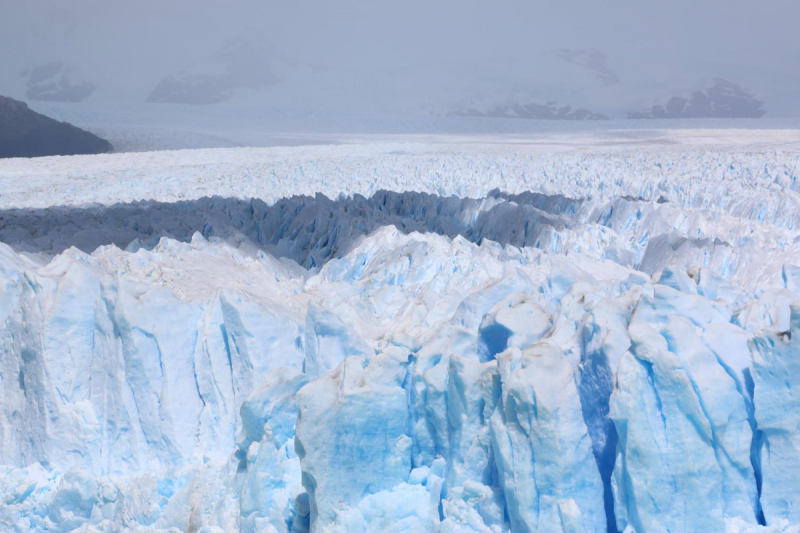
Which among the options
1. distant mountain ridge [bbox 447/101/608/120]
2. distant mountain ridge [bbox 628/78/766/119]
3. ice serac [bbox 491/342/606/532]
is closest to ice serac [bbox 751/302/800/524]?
ice serac [bbox 491/342/606/532]

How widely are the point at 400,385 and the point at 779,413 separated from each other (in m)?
1.33

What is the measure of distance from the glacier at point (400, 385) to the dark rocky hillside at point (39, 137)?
1537cm

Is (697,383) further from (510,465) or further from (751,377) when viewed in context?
(510,465)

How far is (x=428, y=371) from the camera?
268 cm

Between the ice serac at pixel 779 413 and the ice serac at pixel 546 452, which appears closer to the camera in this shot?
the ice serac at pixel 779 413

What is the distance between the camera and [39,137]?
20.3m

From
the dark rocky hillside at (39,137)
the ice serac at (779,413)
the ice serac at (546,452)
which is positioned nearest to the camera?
the ice serac at (779,413)

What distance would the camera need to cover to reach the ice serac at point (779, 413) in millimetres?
2162

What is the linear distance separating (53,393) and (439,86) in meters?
29.0

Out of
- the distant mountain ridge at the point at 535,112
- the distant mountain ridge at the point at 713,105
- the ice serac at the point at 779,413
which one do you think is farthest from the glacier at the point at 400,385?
the distant mountain ridge at the point at 713,105

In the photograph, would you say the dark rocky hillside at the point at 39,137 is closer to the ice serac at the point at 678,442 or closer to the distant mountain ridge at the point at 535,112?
the distant mountain ridge at the point at 535,112

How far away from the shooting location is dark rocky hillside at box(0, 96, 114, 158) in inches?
775

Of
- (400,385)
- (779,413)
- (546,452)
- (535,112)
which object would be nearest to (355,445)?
(400,385)

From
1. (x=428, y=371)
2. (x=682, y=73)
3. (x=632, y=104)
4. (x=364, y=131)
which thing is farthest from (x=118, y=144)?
(x=682, y=73)
